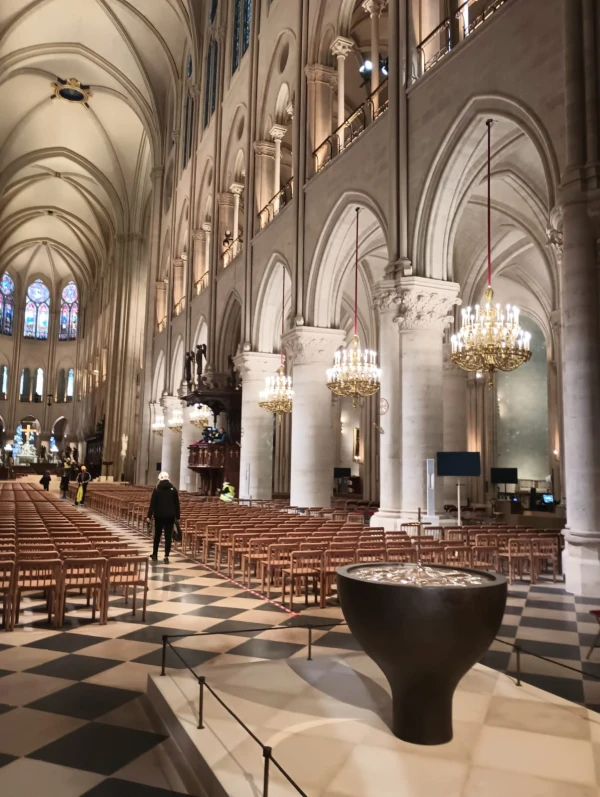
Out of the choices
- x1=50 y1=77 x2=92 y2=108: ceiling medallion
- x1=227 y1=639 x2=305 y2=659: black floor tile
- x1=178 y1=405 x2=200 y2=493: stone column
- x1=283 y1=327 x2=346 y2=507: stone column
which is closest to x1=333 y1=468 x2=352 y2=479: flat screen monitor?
x1=178 y1=405 x2=200 y2=493: stone column

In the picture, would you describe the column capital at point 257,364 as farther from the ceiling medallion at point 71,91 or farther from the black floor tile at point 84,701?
the ceiling medallion at point 71,91

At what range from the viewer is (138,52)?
33.1 meters

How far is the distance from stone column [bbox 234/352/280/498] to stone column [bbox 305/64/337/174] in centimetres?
597

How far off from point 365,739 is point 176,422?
26.7 m

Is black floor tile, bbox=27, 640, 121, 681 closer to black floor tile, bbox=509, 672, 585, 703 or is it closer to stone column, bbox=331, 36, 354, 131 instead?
black floor tile, bbox=509, 672, 585, 703

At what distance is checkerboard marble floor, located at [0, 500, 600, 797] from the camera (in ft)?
10.4

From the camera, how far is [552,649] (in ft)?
17.8

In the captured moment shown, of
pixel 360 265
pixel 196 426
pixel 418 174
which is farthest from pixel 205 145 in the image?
pixel 418 174

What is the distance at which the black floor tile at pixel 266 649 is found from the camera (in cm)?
504

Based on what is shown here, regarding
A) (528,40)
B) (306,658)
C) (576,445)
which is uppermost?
(528,40)

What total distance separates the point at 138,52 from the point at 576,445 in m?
32.9

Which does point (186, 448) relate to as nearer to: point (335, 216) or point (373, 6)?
point (335, 216)

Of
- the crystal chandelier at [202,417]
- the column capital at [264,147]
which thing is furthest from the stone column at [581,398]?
the crystal chandelier at [202,417]

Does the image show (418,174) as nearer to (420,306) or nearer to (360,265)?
(420,306)
